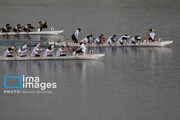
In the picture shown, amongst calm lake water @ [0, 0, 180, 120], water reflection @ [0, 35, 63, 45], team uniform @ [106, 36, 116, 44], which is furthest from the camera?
water reflection @ [0, 35, 63, 45]

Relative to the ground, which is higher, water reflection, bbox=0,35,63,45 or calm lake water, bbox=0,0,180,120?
water reflection, bbox=0,35,63,45

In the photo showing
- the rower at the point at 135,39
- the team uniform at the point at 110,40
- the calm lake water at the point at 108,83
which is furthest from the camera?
the rower at the point at 135,39

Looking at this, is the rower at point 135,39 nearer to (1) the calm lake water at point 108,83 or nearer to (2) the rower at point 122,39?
(2) the rower at point 122,39

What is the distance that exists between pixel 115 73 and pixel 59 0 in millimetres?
48140

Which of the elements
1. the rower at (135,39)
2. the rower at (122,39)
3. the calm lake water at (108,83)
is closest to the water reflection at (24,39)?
the calm lake water at (108,83)

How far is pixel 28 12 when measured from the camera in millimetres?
64938

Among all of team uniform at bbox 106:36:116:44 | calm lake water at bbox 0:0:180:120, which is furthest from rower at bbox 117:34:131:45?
calm lake water at bbox 0:0:180:120

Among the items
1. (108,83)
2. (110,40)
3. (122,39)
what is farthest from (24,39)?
(108,83)

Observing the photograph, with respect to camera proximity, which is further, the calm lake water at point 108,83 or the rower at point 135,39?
the rower at point 135,39

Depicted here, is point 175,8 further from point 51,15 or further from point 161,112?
point 161,112

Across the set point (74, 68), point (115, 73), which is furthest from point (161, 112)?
point (74, 68)

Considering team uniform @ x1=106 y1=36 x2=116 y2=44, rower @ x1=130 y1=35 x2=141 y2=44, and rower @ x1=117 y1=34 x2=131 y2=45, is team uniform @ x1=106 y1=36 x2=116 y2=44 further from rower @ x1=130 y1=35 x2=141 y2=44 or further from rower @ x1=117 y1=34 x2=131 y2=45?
rower @ x1=130 y1=35 x2=141 y2=44

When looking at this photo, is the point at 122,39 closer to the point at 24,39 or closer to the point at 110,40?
the point at 110,40

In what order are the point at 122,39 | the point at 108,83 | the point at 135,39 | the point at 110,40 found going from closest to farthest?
the point at 108,83, the point at 110,40, the point at 122,39, the point at 135,39
